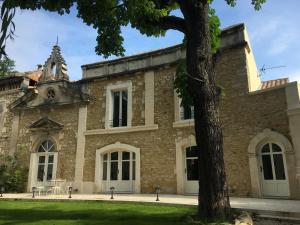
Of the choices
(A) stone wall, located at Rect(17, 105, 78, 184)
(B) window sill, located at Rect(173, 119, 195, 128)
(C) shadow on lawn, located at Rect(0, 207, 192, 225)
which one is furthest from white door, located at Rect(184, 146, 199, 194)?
(A) stone wall, located at Rect(17, 105, 78, 184)

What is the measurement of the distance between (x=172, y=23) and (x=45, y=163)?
11096 mm

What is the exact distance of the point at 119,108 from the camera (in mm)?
14828

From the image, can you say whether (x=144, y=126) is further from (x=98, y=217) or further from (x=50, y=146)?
(x=98, y=217)

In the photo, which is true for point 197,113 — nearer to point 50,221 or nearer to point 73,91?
point 50,221

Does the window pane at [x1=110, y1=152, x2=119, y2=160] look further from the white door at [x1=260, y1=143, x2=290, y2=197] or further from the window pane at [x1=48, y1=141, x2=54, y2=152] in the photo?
the white door at [x1=260, y1=143, x2=290, y2=197]

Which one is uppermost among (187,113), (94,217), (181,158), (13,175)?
(187,113)

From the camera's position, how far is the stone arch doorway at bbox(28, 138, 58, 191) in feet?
50.1

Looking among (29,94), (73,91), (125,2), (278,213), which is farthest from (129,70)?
(278,213)

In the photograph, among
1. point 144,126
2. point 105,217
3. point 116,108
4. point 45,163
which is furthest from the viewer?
point 45,163

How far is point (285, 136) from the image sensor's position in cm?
1052


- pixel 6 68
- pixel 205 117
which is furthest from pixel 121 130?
pixel 6 68

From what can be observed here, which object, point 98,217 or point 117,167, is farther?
point 117,167

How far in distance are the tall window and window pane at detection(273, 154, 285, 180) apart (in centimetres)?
684

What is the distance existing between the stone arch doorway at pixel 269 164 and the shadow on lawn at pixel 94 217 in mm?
4916
